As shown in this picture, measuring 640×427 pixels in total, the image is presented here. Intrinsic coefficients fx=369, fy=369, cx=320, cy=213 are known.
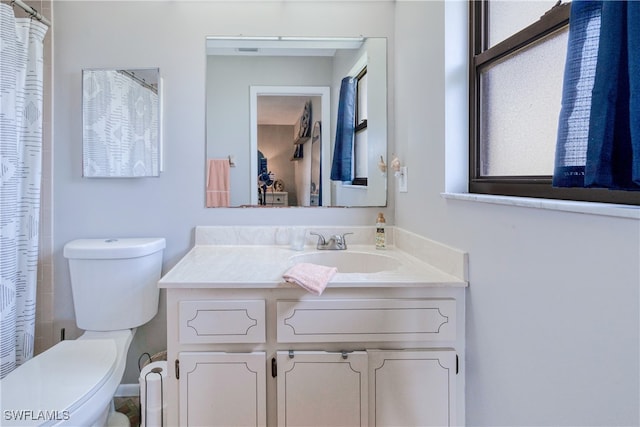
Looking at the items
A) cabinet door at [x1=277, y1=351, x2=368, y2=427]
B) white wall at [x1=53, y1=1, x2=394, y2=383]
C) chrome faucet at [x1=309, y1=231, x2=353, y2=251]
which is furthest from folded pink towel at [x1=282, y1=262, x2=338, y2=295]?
white wall at [x1=53, y1=1, x2=394, y2=383]

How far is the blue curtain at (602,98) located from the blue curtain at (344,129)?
1256 mm

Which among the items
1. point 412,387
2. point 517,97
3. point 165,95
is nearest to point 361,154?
point 517,97

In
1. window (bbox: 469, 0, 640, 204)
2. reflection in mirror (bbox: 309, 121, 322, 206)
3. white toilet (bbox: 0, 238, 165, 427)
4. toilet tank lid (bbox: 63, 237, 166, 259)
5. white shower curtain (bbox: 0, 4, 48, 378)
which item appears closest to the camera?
window (bbox: 469, 0, 640, 204)

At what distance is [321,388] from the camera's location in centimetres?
120

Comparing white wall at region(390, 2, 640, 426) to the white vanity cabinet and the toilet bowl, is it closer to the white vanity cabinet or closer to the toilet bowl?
the white vanity cabinet

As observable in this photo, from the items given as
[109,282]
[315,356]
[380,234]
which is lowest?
[315,356]

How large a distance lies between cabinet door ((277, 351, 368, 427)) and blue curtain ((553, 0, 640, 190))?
84 cm

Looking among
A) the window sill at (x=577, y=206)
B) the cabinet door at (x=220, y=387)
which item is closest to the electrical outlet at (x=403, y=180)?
the window sill at (x=577, y=206)

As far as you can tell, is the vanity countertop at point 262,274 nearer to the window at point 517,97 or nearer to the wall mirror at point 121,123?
the window at point 517,97

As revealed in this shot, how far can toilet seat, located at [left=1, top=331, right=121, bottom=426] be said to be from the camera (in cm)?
111

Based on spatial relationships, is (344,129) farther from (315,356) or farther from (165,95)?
(315,356)

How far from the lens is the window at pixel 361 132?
1.92 metres

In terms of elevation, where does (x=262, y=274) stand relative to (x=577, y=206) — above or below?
below

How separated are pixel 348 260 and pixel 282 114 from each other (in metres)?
0.81
